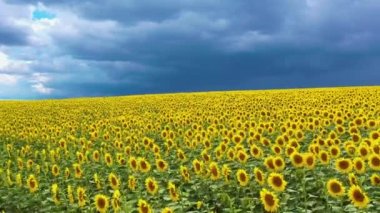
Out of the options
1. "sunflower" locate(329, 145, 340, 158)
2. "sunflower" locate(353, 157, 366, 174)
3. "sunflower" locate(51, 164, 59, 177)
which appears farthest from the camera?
"sunflower" locate(51, 164, 59, 177)

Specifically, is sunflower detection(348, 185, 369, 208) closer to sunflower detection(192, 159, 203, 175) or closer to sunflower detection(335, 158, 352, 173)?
sunflower detection(335, 158, 352, 173)

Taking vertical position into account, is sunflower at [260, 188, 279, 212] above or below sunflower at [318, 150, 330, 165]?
below

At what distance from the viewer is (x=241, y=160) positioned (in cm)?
1072

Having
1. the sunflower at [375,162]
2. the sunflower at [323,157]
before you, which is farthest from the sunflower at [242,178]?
the sunflower at [375,162]

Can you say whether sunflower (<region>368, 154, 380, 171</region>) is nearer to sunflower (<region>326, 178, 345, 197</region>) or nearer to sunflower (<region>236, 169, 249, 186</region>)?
sunflower (<region>326, 178, 345, 197</region>)

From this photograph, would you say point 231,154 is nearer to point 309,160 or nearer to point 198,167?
point 198,167

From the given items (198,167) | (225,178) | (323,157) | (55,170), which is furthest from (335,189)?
(55,170)

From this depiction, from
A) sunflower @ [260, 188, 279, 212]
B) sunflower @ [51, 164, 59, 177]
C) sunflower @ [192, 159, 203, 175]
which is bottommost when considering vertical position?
sunflower @ [51, 164, 59, 177]

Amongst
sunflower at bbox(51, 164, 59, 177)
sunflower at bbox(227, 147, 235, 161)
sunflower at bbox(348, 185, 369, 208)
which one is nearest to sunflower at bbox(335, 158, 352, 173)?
sunflower at bbox(348, 185, 369, 208)

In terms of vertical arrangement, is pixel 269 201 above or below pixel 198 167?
below

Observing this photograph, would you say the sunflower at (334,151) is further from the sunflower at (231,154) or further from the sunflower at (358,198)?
the sunflower at (358,198)

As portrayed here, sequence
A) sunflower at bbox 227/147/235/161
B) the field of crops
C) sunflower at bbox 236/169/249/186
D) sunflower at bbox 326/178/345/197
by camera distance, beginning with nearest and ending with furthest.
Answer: sunflower at bbox 326/178/345/197 < the field of crops < sunflower at bbox 236/169/249/186 < sunflower at bbox 227/147/235/161

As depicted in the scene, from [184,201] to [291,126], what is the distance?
5.83 m

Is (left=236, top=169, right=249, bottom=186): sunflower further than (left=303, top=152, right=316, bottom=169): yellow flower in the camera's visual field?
No
